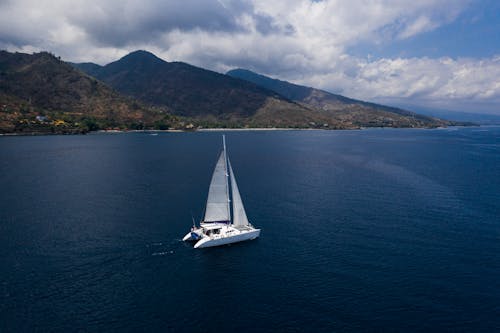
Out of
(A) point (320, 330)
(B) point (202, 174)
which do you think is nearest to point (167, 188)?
(B) point (202, 174)

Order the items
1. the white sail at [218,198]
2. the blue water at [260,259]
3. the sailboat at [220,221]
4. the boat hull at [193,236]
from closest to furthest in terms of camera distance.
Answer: the blue water at [260,259] < the sailboat at [220,221] < the boat hull at [193,236] < the white sail at [218,198]

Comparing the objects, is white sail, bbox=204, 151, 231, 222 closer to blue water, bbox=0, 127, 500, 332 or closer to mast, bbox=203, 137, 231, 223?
mast, bbox=203, 137, 231, 223

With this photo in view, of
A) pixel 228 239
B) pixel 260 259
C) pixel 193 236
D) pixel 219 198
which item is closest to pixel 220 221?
pixel 219 198

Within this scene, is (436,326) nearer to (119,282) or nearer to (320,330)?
(320,330)

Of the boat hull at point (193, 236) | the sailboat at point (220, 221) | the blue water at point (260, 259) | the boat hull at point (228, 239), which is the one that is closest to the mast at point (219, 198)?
the sailboat at point (220, 221)

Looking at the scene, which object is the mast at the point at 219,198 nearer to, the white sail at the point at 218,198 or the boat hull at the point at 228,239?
the white sail at the point at 218,198

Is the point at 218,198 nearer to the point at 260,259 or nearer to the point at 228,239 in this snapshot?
the point at 228,239

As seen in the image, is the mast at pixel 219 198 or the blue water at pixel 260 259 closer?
the blue water at pixel 260 259
